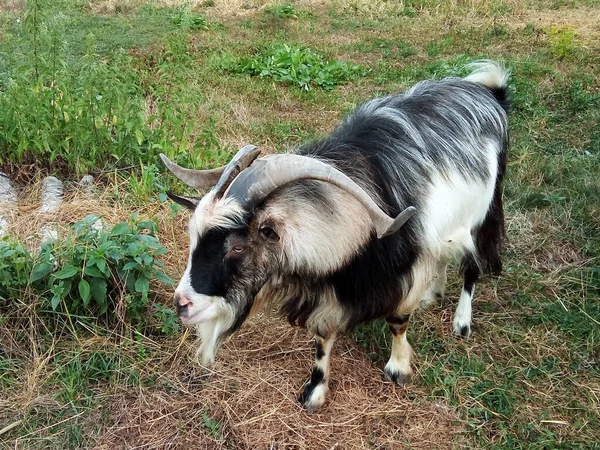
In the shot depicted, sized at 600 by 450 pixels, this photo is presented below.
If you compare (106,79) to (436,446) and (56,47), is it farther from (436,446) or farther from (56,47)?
(436,446)

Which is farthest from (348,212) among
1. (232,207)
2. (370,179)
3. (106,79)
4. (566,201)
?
(566,201)

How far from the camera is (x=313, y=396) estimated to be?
11.0 ft

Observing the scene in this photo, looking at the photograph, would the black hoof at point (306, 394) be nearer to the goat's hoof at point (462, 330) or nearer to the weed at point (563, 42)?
the goat's hoof at point (462, 330)

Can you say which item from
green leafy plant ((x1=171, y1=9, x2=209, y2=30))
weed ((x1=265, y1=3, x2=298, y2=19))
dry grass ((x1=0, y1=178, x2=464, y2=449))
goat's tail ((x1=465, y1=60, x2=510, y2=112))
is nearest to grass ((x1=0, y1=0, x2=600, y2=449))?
dry grass ((x1=0, y1=178, x2=464, y2=449))

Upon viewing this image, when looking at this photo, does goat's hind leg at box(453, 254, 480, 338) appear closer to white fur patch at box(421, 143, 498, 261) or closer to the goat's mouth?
white fur patch at box(421, 143, 498, 261)

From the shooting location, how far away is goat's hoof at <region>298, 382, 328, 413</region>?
3.35 m

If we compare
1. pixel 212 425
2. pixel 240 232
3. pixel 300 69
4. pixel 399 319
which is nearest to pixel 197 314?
pixel 240 232

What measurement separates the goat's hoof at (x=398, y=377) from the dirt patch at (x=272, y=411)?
37mm

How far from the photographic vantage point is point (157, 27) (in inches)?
413

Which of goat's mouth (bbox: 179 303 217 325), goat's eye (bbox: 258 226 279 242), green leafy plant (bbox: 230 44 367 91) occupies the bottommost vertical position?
green leafy plant (bbox: 230 44 367 91)

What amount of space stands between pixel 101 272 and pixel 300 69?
210 inches

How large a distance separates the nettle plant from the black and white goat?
0.75m

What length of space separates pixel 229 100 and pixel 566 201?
3931 mm

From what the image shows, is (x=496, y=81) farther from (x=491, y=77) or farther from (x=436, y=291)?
(x=436, y=291)
